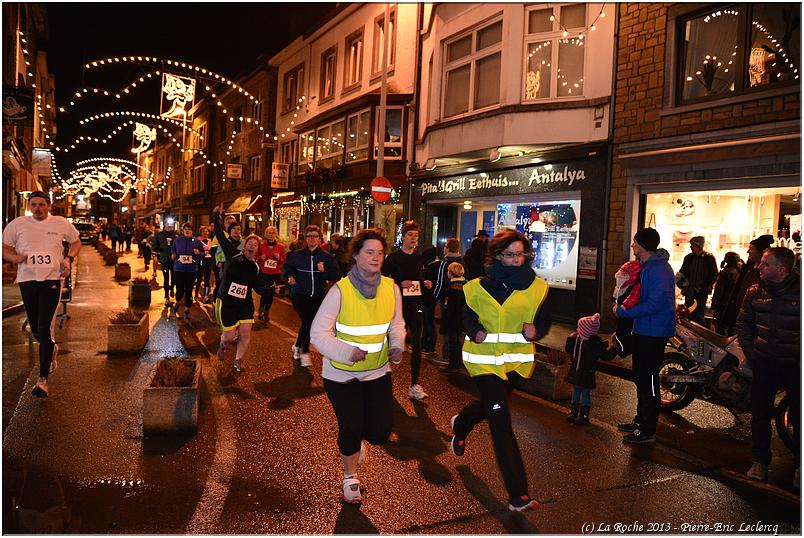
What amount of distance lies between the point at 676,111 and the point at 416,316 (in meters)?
7.73

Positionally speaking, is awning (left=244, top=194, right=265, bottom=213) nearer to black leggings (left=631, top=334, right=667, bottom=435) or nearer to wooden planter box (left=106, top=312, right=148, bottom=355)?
wooden planter box (left=106, top=312, right=148, bottom=355)

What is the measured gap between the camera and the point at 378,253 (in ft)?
14.7

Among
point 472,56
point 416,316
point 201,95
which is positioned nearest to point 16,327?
point 416,316

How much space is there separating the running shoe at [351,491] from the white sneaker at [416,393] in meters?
2.94

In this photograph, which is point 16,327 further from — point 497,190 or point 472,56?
point 472,56

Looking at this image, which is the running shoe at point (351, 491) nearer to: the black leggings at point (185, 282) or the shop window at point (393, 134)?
Result: the black leggings at point (185, 282)

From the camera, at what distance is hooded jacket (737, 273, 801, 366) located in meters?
5.14

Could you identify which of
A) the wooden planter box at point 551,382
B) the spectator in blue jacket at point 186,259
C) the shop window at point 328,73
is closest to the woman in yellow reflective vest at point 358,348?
the wooden planter box at point 551,382

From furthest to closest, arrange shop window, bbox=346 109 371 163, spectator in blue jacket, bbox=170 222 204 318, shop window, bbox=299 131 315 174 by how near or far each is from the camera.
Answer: shop window, bbox=299 131 315 174, shop window, bbox=346 109 371 163, spectator in blue jacket, bbox=170 222 204 318

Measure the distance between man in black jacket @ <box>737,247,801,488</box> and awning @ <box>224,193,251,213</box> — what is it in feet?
109

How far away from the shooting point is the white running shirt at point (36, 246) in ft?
22.5

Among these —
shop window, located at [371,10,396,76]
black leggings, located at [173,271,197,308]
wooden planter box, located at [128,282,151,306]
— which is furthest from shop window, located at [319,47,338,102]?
black leggings, located at [173,271,197,308]

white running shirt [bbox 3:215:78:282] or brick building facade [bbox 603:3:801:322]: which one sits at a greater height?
brick building facade [bbox 603:3:801:322]

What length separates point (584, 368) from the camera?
6.69m
